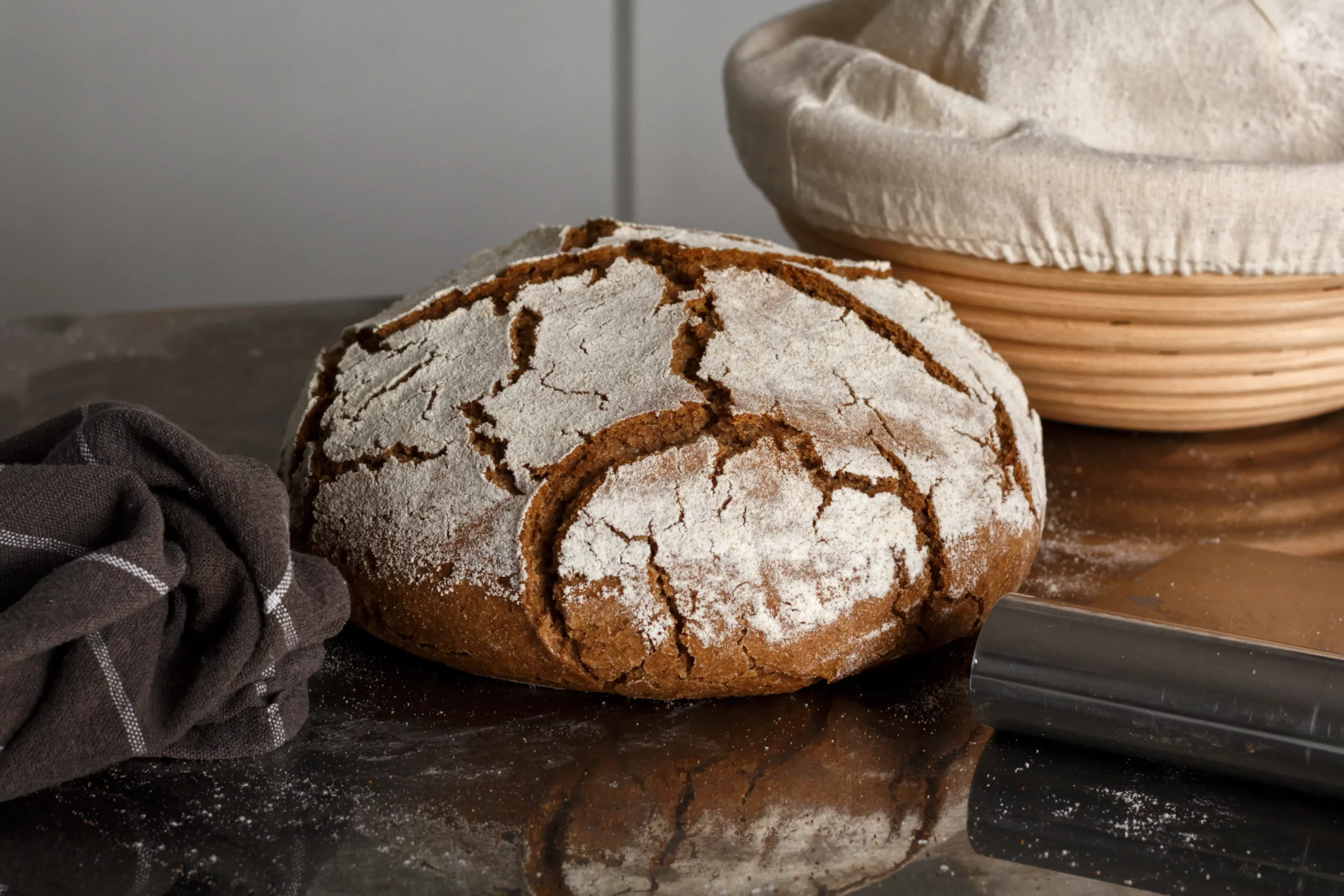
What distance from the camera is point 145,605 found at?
77cm

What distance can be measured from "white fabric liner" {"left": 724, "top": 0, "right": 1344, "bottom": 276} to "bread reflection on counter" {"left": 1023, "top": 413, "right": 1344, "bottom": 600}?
225 mm

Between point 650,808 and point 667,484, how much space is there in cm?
20

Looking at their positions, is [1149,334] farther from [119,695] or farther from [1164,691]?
[119,695]

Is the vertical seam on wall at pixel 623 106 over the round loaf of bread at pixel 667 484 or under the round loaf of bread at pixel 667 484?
under

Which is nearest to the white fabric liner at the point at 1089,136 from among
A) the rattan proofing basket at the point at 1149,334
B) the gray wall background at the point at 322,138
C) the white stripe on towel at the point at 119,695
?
the rattan proofing basket at the point at 1149,334

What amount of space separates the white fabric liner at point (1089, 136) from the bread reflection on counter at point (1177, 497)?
0.23 m

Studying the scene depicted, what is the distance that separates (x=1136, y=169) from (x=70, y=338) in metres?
1.19

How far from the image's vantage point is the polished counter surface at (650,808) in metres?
0.77

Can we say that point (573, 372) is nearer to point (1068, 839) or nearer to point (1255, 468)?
point (1068, 839)

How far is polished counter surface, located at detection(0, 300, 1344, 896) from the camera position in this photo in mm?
765

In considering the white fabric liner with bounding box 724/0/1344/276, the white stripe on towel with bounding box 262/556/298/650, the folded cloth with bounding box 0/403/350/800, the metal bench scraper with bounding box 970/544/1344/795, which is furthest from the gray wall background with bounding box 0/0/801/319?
the metal bench scraper with bounding box 970/544/1344/795

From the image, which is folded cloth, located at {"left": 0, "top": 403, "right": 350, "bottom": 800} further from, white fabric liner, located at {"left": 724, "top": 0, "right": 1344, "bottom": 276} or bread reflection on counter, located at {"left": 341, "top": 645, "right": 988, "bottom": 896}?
white fabric liner, located at {"left": 724, "top": 0, "right": 1344, "bottom": 276}

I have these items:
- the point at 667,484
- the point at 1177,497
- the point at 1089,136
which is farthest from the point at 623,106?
the point at 667,484

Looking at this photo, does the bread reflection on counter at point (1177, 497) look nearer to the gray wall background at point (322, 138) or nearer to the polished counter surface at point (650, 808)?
the polished counter surface at point (650, 808)
